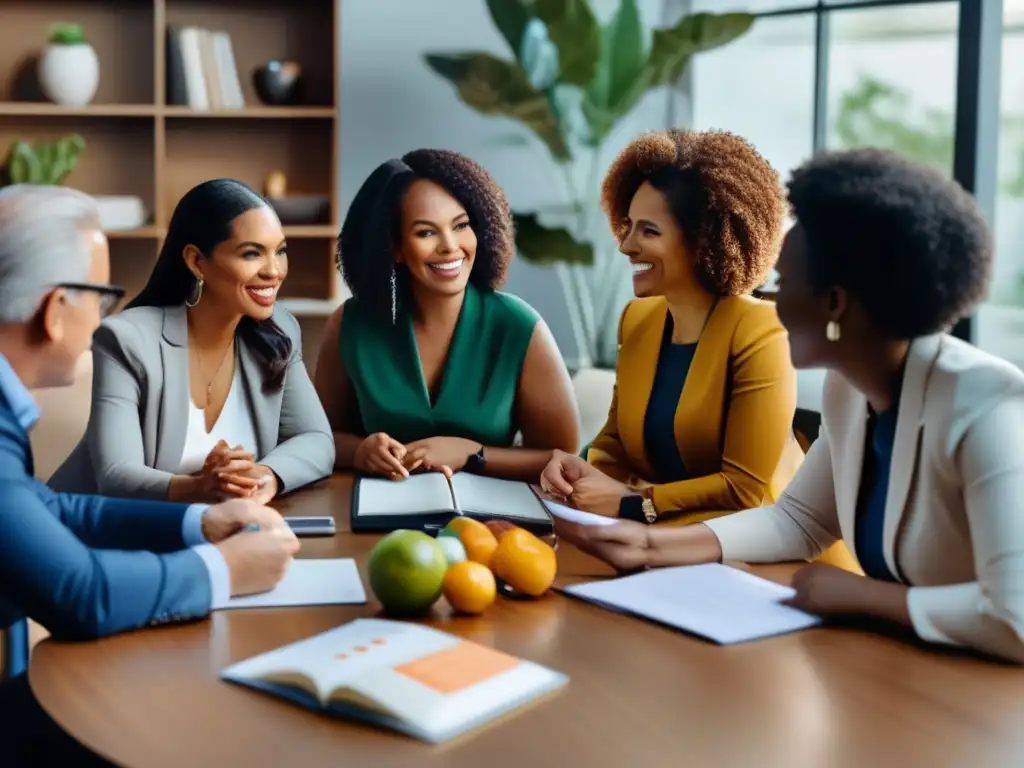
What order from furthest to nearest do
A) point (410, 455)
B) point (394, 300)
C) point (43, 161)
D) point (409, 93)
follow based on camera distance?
1. point (409, 93)
2. point (43, 161)
3. point (394, 300)
4. point (410, 455)

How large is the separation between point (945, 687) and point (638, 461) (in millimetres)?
1001

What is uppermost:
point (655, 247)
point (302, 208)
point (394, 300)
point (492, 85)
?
point (492, 85)

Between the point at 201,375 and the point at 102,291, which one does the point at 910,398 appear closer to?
the point at 102,291

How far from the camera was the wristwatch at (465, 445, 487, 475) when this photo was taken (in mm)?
2213

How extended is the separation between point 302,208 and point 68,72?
93cm

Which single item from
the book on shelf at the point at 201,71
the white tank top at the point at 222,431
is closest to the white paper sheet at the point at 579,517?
the white tank top at the point at 222,431

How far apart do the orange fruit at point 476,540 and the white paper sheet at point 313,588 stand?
14 centimetres

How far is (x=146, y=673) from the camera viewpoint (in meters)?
1.25

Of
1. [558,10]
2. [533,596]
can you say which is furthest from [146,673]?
[558,10]

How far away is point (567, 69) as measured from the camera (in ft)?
14.4

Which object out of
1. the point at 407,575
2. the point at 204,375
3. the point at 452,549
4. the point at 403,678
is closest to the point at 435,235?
the point at 204,375

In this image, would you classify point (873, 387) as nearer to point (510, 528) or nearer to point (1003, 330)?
point (510, 528)

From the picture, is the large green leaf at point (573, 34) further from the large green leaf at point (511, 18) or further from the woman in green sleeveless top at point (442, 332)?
the woman in green sleeveless top at point (442, 332)

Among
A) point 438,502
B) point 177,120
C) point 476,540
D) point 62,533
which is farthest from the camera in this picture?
point 177,120
